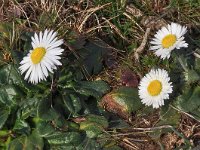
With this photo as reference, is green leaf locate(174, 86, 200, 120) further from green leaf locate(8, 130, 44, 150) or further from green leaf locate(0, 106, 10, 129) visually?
green leaf locate(0, 106, 10, 129)

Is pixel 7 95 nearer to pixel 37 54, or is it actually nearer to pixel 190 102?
pixel 37 54

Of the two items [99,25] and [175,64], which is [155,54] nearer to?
[175,64]

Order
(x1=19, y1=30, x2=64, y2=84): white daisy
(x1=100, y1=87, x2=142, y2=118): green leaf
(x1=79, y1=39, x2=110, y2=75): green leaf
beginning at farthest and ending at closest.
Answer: (x1=79, y1=39, x2=110, y2=75): green leaf → (x1=100, y1=87, x2=142, y2=118): green leaf → (x1=19, y1=30, x2=64, y2=84): white daisy

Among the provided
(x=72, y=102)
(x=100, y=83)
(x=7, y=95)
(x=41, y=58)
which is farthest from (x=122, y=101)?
(x=7, y=95)

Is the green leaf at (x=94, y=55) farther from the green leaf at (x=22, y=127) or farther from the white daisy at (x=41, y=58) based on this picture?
the green leaf at (x=22, y=127)

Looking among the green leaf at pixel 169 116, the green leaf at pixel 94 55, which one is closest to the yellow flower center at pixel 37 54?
the green leaf at pixel 94 55

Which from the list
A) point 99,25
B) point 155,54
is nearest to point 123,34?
point 99,25

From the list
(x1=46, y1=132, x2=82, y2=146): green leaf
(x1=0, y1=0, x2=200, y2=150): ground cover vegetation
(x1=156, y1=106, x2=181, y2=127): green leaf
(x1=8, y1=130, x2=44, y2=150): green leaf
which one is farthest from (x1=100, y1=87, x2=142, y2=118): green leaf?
(x1=8, y1=130, x2=44, y2=150): green leaf
